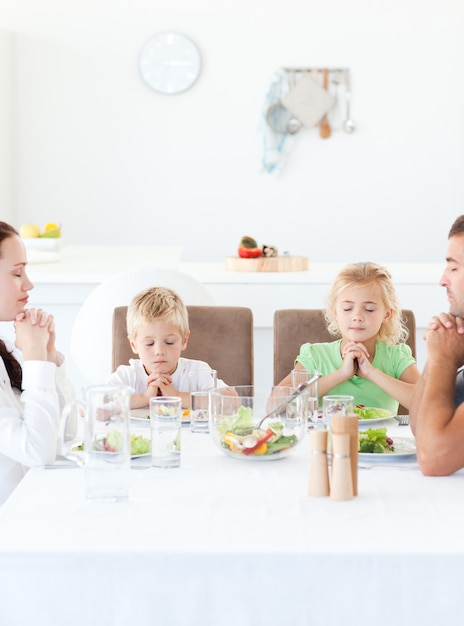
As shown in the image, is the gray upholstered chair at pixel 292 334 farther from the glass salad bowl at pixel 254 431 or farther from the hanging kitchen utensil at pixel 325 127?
the hanging kitchen utensil at pixel 325 127

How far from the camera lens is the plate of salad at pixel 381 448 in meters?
1.61

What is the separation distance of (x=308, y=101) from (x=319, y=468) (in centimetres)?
498

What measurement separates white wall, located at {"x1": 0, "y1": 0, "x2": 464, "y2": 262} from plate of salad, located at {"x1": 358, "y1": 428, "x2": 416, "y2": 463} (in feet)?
14.9

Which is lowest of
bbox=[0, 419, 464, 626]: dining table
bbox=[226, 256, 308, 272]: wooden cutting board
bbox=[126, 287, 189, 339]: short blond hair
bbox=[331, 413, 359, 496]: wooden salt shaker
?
bbox=[0, 419, 464, 626]: dining table

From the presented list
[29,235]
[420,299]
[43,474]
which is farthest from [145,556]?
[29,235]

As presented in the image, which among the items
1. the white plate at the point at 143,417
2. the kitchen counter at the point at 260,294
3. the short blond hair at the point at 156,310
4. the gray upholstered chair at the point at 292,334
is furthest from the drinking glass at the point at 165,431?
the kitchen counter at the point at 260,294

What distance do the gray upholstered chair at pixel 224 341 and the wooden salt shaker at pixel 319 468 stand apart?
3.62 feet

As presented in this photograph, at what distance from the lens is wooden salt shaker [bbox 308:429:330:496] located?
4.51 ft

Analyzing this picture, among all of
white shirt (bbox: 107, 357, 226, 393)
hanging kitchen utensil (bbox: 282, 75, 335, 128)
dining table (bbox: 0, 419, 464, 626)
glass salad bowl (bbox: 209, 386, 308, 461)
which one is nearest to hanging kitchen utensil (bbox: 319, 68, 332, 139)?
hanging kitchen utensil (bbox: 282, 75, 335, 128)

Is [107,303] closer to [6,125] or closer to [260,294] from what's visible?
[260,294]

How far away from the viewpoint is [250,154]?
617 cm

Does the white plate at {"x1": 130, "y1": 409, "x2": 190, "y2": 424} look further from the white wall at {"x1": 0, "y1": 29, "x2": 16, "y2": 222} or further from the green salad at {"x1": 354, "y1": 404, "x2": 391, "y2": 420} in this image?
the white wall at {"x1": 0, "y1": 29, "x2": 16, "y2": 222}

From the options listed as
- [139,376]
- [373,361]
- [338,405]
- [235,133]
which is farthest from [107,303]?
[235,133]

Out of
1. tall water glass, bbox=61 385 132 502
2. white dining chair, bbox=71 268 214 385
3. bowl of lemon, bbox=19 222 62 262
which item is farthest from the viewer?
bowl of lemon, bbox=19 222 62 262
